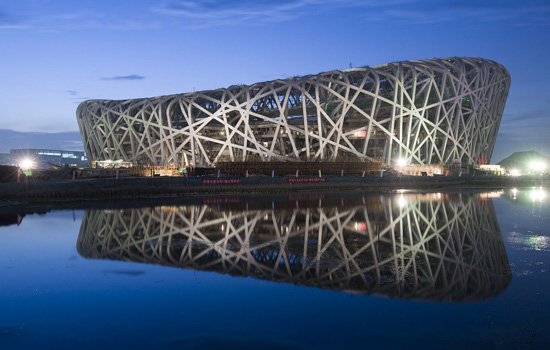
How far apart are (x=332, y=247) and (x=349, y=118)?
51.4 metres

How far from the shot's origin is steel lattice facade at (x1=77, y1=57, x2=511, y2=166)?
193 ft

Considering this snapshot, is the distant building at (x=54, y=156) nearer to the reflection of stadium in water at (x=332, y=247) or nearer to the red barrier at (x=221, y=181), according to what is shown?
the red barrier at (x=221, y=181)

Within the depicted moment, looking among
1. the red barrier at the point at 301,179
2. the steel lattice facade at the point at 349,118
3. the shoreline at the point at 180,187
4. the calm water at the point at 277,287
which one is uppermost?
the steel lattice facade at the point at 349,118

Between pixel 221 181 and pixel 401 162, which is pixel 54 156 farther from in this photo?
pixel 221 181

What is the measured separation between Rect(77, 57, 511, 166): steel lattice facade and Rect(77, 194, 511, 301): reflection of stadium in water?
3891 centimetres

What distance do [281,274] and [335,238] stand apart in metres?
4.71

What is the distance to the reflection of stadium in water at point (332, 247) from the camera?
348 inches

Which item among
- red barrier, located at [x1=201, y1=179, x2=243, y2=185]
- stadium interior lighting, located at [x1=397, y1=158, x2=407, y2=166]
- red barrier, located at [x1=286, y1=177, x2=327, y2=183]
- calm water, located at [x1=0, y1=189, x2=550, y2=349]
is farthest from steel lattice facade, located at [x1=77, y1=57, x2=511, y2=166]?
calm water, located at [x1=0, y1=189, x2=550, y2=349]

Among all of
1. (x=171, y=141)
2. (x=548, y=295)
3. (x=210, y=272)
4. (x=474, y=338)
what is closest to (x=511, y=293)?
(x=548, y=295)

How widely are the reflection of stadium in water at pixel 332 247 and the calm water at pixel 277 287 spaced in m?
0.05

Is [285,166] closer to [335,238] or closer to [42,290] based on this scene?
[335,238]

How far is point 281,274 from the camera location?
9.47 m

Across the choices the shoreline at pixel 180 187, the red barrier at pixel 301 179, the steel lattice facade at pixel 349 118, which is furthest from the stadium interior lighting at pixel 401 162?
the red barrier at pixel 301 179

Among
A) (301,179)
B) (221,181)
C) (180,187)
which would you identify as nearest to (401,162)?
(301,179)
